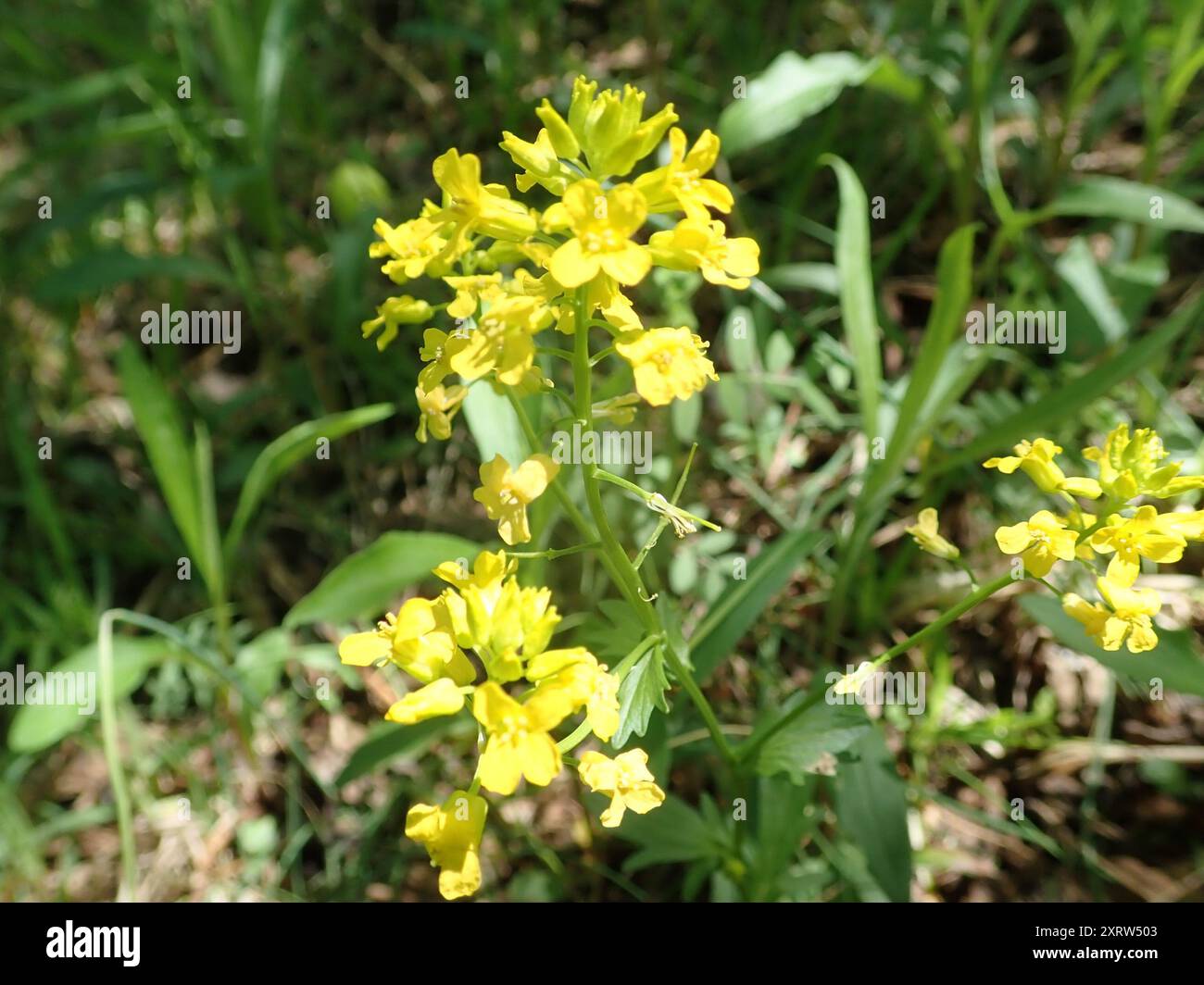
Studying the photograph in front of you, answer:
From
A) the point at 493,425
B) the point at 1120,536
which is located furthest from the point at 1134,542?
the point at 493,425

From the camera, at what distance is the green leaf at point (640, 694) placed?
1.31 meters

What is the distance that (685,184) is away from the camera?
128cm

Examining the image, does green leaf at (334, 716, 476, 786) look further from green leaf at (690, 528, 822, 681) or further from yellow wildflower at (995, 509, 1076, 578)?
yellow wildflower at (995, 509, 1076, 578)

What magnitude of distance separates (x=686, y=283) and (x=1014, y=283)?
110cm

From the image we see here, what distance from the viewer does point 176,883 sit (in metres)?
2.47

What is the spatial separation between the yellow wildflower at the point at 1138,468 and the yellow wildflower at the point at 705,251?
1.87 ft

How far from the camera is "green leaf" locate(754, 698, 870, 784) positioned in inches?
61.1

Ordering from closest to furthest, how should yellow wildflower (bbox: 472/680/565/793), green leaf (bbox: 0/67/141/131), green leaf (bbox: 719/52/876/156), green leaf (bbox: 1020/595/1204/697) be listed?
1. yellow wildflower (bbox: 472/680/565/793)
2. green leaf (bbox: 1020/595/1204/697)
3. green leaf (bbox: 719/52/876/156)
4. green leaf (bbox: 0/67/141/131)

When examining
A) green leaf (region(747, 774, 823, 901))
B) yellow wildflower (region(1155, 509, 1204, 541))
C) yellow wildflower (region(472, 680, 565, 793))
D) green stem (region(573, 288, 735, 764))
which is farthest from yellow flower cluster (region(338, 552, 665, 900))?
yellow wildflower (region(1155, 509, 1204, 541))

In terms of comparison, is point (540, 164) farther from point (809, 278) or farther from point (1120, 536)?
point (809, 278)

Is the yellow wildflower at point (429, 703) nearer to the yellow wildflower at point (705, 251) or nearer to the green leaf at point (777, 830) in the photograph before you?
the yellow wildflower at point (705, 251)

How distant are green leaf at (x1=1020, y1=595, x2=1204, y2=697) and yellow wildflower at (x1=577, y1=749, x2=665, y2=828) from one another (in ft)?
3.17

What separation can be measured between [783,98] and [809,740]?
1567 millimetres

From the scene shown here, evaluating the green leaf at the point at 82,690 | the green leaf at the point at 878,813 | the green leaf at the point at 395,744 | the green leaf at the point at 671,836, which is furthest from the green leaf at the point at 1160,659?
the green leaf at the point at 82,690
